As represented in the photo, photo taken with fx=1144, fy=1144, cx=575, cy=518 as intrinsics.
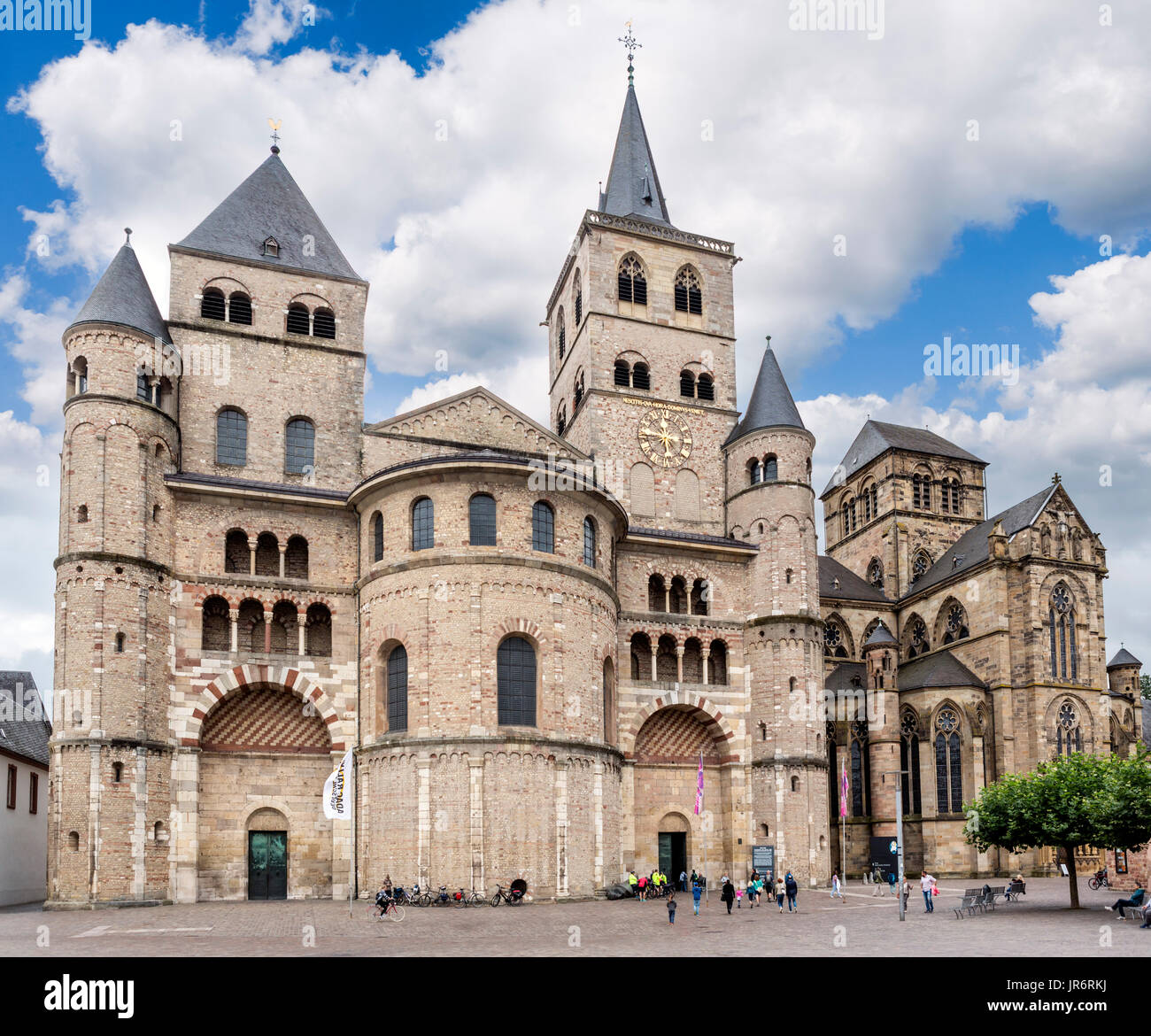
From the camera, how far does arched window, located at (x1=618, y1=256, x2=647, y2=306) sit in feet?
188

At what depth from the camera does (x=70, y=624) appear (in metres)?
38.2

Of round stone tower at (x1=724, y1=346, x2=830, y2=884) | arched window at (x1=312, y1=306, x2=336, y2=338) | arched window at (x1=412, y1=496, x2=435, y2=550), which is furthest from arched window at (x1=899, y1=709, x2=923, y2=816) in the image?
arched window at (x1=312, y1=306, x2=336, y2=338)

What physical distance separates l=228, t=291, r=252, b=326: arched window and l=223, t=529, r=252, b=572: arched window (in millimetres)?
9754

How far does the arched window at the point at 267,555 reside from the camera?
4300 centimetres

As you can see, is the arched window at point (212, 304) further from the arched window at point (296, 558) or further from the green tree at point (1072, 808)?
the green tree at point (1072, 808)

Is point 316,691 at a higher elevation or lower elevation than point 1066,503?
lower

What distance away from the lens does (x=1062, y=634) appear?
60125 mm

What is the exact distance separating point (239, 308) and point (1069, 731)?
149 feet

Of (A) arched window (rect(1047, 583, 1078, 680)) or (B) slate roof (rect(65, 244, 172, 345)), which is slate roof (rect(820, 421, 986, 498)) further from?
(B) slate roof (rect(65, 244, 172, 345))

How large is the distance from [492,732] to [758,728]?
47.9 feet

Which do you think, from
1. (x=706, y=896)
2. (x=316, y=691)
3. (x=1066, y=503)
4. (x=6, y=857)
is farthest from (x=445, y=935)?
(x=1066, y=503)

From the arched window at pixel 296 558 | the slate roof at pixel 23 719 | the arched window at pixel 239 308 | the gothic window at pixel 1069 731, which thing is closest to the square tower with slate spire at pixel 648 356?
the arched window at pixel 296 558

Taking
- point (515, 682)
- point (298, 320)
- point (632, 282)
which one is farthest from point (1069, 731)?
point (298, 320)
